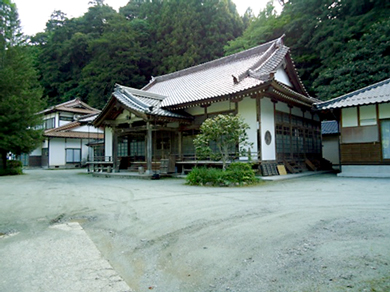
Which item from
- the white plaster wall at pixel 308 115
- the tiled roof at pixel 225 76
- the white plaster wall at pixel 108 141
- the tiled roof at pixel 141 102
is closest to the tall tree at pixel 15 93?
the white plaster wall at pixel 108 141

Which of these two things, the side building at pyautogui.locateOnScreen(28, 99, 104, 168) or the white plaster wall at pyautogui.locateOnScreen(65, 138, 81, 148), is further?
the white plaster wall at pyautogui.locateOnScreen(65, 138, 81, 148)

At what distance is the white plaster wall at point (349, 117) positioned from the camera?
1156cm

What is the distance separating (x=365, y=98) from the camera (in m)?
11.0

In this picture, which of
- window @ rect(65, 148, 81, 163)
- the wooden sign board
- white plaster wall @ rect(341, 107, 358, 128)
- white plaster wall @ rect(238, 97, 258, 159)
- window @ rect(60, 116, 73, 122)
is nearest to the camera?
white plaster wall @ rect(341, 107, 358, 128)

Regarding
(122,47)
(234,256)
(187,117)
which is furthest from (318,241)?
(122,47)

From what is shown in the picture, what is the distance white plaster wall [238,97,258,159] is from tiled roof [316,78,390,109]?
3003 mm

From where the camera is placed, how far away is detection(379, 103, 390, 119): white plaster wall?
A: 35.4ft

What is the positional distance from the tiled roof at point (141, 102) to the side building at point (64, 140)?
500 inches

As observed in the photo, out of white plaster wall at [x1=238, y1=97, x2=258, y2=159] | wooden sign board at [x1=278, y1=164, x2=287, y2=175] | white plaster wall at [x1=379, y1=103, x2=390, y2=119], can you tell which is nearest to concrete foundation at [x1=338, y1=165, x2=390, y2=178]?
white plaster wall at [x1=379, y1=103, x2=390, y2=119]

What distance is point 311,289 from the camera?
2.24m

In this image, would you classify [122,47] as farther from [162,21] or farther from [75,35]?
[75,35]

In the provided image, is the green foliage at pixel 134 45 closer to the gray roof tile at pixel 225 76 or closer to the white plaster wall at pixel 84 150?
the white plaster wall at pixel 84 150

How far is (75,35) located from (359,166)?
130 ft

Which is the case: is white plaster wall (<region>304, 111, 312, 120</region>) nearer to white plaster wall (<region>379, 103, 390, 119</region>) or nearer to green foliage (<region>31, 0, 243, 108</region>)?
white plaster wall (<region>379, 103, 390, 119</region>)
